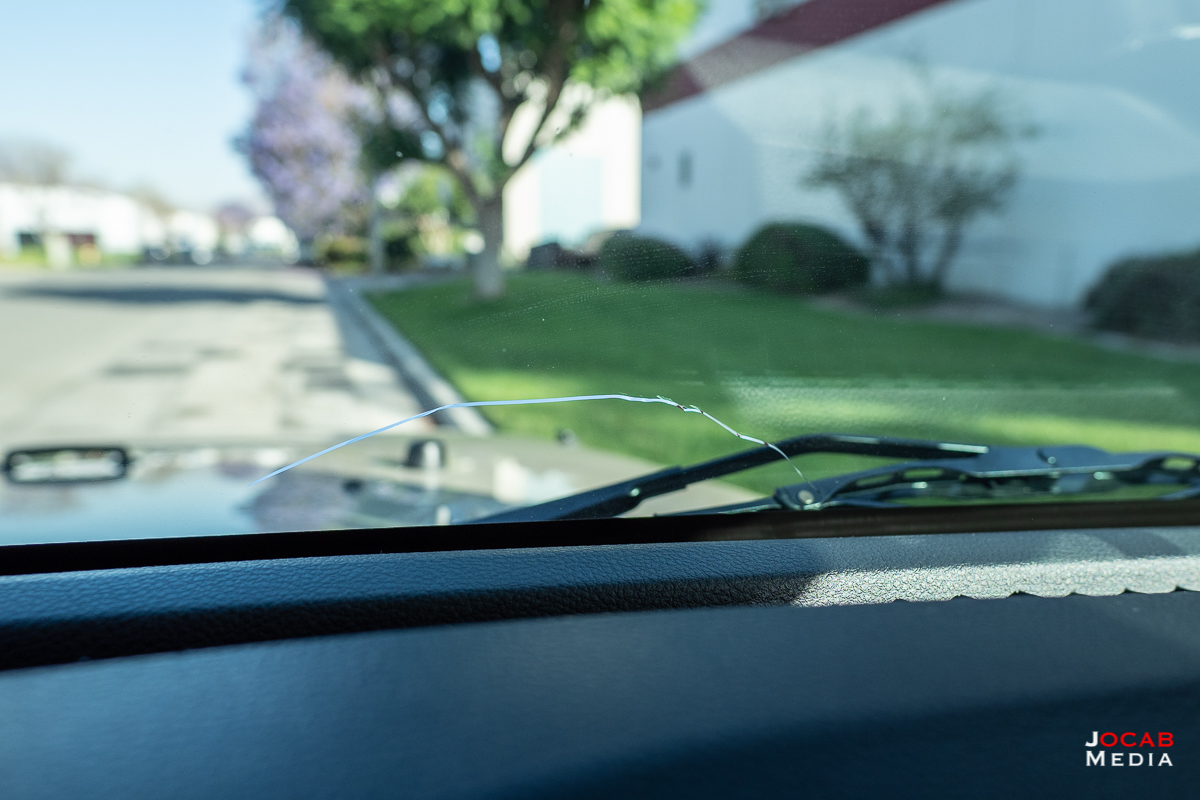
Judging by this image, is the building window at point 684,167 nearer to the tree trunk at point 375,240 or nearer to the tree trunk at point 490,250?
the tree trunk at point 490,250

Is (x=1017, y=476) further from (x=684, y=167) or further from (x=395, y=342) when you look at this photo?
(x=395, y=342)

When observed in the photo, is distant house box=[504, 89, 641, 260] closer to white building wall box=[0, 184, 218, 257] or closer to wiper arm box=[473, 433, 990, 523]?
wiper arm box=[473, 433, 990, 523]

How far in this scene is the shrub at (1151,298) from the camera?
3971 millimetres

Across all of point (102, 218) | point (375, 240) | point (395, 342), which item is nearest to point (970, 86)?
point (395, 342)

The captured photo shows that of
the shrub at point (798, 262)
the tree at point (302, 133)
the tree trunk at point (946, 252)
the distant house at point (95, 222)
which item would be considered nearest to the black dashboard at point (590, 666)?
the shrub at point (798, 262)

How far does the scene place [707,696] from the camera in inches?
54.4

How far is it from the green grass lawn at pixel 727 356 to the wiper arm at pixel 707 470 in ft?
0.16

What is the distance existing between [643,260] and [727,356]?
0.36 m

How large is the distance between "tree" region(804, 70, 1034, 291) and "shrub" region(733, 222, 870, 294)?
0.16m

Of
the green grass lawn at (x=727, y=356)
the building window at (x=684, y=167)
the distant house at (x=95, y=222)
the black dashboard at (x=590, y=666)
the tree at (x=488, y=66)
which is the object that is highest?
the tree at (x=488, y=66)

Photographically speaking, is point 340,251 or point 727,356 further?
point 340,251

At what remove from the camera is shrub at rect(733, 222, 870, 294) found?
6.77 feet

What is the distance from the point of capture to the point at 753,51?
2592 mm

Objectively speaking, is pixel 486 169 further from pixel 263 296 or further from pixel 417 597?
pixel 263 296
